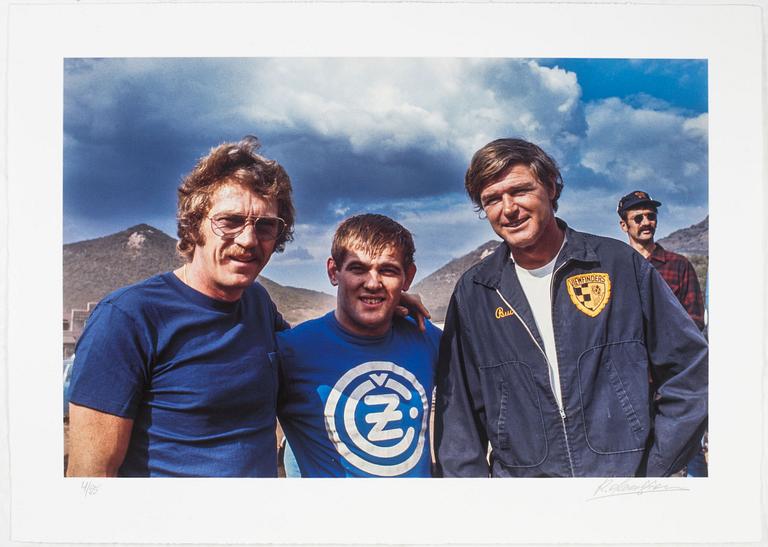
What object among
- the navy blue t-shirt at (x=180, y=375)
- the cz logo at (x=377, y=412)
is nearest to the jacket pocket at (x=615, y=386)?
the cz logo at (x=377, y=412)

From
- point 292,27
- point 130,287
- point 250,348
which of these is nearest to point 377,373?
point 250,348

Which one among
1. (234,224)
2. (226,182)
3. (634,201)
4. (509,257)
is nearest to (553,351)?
(509,257)

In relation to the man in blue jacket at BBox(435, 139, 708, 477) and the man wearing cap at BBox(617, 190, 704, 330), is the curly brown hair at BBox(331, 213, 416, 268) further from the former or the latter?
the man wearing cap at BBox(617, 190, 704, 330)

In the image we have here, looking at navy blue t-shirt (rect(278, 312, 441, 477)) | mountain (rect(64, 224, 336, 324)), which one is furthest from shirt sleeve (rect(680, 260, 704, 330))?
mountain (rect(64, 224, 336, 324))

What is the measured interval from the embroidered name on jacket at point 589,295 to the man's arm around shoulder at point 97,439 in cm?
210

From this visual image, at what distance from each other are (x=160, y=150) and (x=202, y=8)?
0.73m

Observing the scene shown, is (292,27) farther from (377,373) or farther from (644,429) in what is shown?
(644,429)

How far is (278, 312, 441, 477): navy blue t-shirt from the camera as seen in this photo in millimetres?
2971

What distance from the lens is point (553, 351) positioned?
300cm

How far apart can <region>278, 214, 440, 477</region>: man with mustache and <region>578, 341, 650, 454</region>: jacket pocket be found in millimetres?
742
